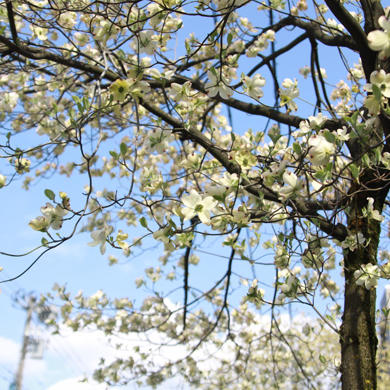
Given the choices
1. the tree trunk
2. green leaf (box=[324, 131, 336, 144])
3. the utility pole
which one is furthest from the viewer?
the utility pole

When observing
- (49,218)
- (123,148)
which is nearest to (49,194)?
(49,218)

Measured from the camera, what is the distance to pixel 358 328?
1944 mm

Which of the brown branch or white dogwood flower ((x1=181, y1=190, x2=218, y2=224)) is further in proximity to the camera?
the brown branch

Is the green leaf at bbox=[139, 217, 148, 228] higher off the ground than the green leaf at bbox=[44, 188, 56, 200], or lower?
lower

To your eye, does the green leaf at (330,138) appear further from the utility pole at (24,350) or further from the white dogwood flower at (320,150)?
the utility pole at (24,350)

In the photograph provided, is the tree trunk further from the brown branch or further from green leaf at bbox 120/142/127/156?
green leaf at bbox 120/142/127/156

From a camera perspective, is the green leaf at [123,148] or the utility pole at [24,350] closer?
the green leaf at [123,148]

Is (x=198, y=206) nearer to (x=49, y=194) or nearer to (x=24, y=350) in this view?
(x=49, y=194)

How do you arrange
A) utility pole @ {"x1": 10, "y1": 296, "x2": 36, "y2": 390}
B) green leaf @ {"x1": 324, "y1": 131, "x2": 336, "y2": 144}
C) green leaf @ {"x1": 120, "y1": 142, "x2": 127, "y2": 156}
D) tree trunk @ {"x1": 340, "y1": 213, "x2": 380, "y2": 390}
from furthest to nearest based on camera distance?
1. utility pole @ {"x1": 10, "y1": 296, "x2": 36, "y2": 390}
2. tree trunk @ {"x1": 340, "y1": 213, "x2": 380, "y2": 390}
3. green leaf @ {"x1": 120, "y1": 142, "x2": 127, "y2": 156}
4. green leaf @ {"x1": 324, "y1": 131, "x2": 336, "y2": 144}

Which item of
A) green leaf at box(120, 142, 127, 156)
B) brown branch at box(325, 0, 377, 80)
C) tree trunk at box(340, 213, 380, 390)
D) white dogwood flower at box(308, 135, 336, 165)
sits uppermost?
brown branch at box(325, 0, 377, 80)

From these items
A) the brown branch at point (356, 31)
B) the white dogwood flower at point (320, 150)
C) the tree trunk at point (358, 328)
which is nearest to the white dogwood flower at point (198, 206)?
the white dogwood flower at point (320, 150)

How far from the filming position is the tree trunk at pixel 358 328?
1879 millimetres

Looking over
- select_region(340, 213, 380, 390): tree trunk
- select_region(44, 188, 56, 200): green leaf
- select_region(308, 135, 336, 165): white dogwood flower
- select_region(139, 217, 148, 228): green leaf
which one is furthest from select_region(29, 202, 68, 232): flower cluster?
select_region(340, 213, 380, 390): tree trunk

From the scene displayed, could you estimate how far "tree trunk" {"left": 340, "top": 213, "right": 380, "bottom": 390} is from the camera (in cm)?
188
